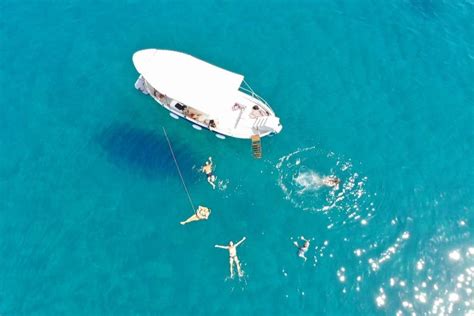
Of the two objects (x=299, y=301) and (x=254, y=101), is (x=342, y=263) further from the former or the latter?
(x=254, y=101)

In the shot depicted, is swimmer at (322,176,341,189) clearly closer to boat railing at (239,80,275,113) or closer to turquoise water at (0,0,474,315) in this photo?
turquoise water at (0,0,474,315)

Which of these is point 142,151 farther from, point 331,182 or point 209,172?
point 331,182

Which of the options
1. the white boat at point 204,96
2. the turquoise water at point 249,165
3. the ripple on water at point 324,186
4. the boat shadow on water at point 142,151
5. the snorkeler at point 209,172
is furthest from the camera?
the boat shadow on water at point 142,151

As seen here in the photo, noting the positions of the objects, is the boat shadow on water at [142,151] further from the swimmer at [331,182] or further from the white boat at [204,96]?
the swimmer at [331,182]

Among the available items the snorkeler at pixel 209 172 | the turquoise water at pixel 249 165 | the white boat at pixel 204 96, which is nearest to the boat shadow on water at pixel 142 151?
the turquoise water at pixel 249 165

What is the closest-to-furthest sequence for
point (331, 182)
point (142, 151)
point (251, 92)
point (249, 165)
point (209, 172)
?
point (331, 182) < point (209, 172) < point (249, 165) < point (142, 151) < point (251, 92)

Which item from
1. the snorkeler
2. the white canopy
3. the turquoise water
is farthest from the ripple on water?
the white canopy

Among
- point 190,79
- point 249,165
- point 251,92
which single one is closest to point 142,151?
point 190,79
